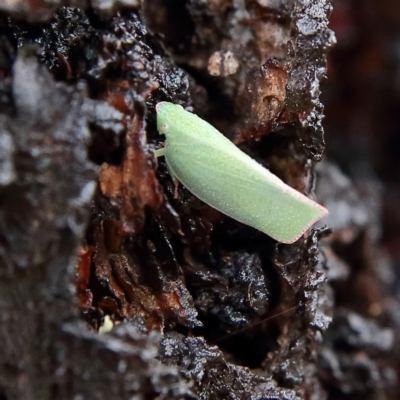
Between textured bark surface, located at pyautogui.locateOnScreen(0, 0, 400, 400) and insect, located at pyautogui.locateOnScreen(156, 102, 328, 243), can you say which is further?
insect, located at pyautogui.locateOnScreen(156, 102, 328, 243)

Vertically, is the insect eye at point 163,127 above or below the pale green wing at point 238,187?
above

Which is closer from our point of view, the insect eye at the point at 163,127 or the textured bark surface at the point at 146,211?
the textured bark surface at the point at 146,211

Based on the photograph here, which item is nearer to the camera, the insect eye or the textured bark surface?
the textured bark surface

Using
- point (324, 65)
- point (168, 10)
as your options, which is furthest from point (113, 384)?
point (168, 10)

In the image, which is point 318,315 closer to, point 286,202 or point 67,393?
point 286,202

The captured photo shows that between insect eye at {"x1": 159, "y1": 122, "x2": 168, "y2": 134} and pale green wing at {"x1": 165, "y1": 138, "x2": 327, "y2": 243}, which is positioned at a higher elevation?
insect eye at {"x1": 159, "y1": 122, "x2": 168, "y2": 134}

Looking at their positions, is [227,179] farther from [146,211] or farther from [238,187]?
[146,211]
